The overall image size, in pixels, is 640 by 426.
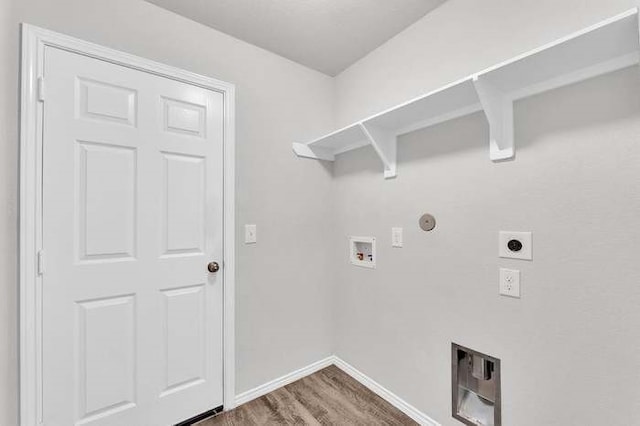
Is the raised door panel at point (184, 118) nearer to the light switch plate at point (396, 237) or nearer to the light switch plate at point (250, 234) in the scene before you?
the light switch plate at point (250, 234)

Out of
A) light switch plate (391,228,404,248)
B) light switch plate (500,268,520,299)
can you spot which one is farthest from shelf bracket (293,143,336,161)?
light switch plate (500,268,520,299)

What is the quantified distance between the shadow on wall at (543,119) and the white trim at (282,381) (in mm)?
1629

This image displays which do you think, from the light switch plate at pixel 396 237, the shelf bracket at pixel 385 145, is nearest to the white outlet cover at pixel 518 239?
the light switch plate at pixel 396 237

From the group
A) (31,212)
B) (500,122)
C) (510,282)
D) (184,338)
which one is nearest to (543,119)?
(500,122)

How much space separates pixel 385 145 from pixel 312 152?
621 mm

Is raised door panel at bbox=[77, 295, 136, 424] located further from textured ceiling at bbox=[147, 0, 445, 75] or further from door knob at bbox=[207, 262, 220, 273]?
textured ceiling at bbox=[147, 0, 445, 75]

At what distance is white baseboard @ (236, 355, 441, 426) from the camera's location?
64.7 inches

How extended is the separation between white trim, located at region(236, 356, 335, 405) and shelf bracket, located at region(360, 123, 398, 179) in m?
1.51

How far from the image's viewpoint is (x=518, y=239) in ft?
4.09

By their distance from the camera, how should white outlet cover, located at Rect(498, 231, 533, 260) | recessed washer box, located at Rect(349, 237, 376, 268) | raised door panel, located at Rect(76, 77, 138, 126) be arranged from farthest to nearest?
recessed washer box, located at Rect(349, 237, 376, 268), raised door panel, located at Rect(76, 77, 138, 126), white outlet cover, located at Rect(498, 231, 533, 260)

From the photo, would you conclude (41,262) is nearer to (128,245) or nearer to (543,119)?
(128,245)

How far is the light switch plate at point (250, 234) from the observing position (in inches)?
72.8

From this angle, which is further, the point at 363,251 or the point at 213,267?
the point at 363,251

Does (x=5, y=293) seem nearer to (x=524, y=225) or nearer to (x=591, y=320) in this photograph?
(x=524, y=225)
